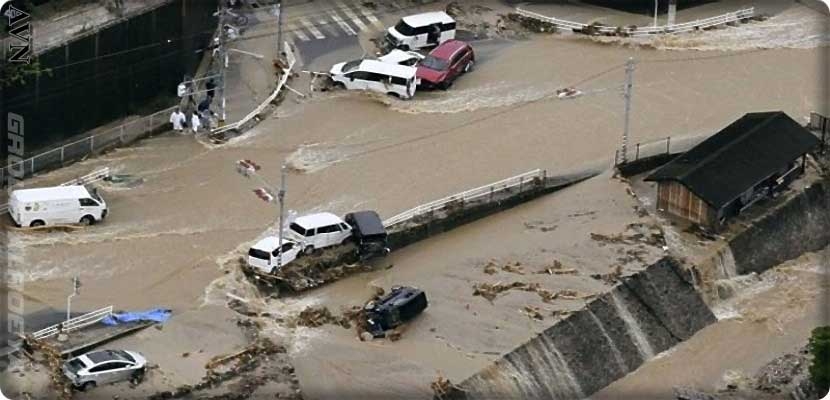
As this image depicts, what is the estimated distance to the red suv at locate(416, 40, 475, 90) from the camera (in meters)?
52.2

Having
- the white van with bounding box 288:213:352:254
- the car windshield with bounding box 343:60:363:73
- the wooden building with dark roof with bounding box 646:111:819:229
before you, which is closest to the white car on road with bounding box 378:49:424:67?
the car windshield with bounding box 343:60:363:73

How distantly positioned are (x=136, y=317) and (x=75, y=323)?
1.13 m

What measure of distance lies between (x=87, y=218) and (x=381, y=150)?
715 cm

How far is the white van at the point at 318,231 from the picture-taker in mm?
43906

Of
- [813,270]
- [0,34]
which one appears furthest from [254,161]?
[813,270]

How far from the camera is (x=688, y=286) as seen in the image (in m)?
44.6

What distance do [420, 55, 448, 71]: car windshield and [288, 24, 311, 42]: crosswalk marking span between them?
3581 mm

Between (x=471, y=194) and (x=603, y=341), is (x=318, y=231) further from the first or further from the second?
(x=603, y=341)

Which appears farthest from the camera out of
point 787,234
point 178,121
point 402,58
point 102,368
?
point 402,58

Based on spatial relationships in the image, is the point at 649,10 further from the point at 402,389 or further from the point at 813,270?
the point at 402,389

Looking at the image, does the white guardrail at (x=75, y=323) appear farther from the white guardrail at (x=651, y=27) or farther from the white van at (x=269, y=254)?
the white guardrail at (x=651, y=27)

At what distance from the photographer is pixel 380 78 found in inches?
2041

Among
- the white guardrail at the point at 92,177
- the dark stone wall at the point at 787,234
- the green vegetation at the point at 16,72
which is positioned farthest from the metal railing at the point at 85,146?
the dark stone wall at the point at 787,234

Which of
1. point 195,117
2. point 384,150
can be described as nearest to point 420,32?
point 384,150
